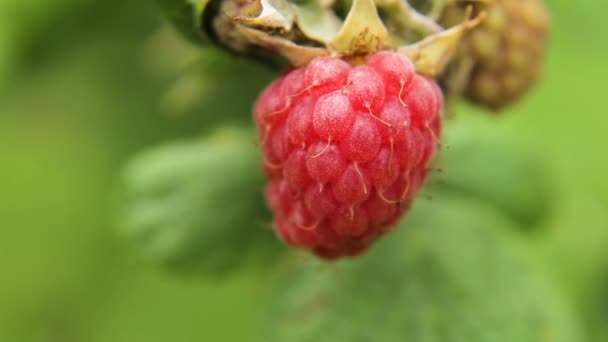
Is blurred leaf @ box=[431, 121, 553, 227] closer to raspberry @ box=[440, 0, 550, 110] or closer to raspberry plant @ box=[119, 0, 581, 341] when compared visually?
raspberry plant @ box=[119, 0, 581, 341]

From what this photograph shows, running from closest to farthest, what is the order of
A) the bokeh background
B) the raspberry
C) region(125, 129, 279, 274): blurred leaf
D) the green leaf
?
the green leaf → the raspberry → region(125, 129, 279, 274): blurred leaf → the bokeh background

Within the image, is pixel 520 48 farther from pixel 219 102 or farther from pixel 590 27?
pixel 590 27

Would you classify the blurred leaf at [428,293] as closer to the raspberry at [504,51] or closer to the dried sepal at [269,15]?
the raspberry at [504,51]

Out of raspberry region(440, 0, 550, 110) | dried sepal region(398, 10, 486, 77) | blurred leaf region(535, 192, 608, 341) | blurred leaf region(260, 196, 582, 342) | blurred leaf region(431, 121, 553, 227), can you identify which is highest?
dried sepal region(398, 10, 486, 77)

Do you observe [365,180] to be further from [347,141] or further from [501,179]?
[501,179]

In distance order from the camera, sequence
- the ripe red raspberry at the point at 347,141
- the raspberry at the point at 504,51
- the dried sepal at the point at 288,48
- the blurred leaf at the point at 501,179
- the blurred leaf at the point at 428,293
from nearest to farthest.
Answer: the ripe red raspberry at the point at 347,141 → the dried sepal at the point at 288,48 → the raspberry at the point at 504,51 → the blurred leaf at the point at 428,293 → the blurred leaf at the point at 501,179

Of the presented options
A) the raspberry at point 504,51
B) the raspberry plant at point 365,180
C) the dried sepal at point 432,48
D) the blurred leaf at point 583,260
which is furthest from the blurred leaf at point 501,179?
the dried sepal at point 432,48

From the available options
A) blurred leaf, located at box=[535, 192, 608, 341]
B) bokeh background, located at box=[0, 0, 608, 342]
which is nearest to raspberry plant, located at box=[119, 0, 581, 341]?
bokeh background, located at box=[0, 0, 608, 342]
